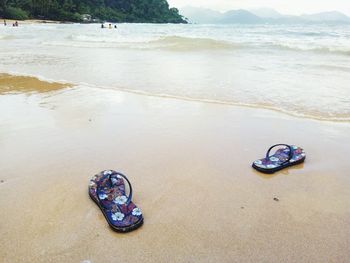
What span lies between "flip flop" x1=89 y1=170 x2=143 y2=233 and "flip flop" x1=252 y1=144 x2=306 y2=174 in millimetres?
1471

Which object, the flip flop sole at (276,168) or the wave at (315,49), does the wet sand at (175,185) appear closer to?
the flip flop sole at (276,168)

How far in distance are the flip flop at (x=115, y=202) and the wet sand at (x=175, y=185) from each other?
64 mm

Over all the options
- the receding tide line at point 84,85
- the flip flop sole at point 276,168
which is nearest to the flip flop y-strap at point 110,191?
the flip flop sole at point 276,168

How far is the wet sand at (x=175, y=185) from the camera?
7.63 ft

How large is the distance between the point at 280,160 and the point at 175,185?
50.1 inches

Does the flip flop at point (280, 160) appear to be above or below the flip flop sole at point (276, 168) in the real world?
above

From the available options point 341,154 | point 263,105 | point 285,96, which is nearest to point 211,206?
point 341,154

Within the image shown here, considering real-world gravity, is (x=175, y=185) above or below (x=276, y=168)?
below

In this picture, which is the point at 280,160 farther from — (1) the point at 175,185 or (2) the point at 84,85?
(2) the point at 84,85

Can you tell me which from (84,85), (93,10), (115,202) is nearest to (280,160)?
(115,202)

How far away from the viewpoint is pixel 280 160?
3.58 m

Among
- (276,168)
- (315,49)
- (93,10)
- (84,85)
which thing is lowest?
(84,85)

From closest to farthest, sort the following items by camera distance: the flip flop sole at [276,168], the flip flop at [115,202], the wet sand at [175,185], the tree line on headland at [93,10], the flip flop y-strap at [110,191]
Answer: the wet sand at [175,185] < the flip flop at [115,202] < the flip flop y-strap at [110,191] < the flip flop sole at [276,168] < the tree line on headland at [93,10]

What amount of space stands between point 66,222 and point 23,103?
388cm
